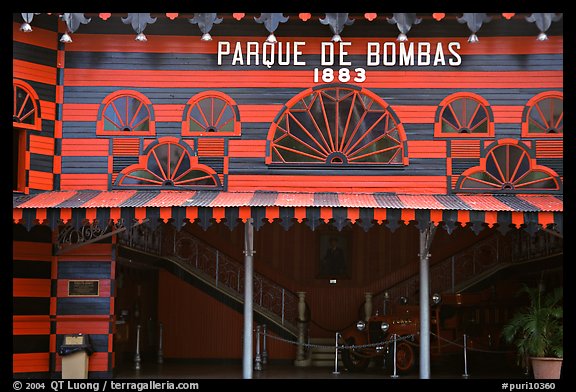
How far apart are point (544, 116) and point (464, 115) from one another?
174 cm

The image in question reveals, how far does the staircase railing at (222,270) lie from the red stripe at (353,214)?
6.01 metres

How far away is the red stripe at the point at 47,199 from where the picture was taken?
19.4 metres

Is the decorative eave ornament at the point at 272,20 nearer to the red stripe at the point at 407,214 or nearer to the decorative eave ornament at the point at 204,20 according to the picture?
the decorative eave ornament at the point at 204,20

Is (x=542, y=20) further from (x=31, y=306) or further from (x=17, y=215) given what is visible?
(x=31, y=306)

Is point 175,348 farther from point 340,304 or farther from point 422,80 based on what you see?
point 422,80

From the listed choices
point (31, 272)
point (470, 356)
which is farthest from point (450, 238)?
point (31, 272)

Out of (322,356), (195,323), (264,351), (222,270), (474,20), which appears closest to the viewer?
(474,20)

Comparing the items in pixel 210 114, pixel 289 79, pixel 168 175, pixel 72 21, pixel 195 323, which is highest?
pixel 72 21

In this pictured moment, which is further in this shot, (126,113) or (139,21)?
(126,113)

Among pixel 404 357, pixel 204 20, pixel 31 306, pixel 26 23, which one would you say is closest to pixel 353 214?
pixel 404 357

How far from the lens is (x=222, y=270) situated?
2498 cm

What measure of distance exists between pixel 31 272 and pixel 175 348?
19.2 feet

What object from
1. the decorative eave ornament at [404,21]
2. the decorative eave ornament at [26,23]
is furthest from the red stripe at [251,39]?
the decorative eave ornament at [26,23]
